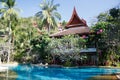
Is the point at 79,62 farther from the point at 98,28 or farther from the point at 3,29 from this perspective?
the point at 3,29

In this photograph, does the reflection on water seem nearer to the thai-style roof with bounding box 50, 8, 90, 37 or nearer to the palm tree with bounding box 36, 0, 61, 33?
the thai-style roof with bounding box 50, 8, 90, 37

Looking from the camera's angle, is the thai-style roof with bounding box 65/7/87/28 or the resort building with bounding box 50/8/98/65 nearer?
the resort building with bounding box 50/8/98/65

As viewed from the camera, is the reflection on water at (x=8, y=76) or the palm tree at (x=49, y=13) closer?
the reflection on water at (x=8, y=76)

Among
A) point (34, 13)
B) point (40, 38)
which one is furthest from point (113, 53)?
point (34, 13)

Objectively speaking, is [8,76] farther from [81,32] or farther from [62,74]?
[81,32]

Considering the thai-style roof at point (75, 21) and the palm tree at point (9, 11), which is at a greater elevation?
the palm tree at point (9, 11)

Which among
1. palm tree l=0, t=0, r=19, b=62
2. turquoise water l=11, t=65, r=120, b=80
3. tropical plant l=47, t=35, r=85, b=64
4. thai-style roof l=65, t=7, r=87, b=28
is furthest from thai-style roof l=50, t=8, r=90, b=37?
turquoise water l=11, t=65, r=120, b=80

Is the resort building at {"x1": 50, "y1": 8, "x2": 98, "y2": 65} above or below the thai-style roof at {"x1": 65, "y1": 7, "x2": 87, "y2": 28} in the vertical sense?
below

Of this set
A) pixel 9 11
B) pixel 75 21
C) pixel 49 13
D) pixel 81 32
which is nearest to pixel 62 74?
pixel 81 32

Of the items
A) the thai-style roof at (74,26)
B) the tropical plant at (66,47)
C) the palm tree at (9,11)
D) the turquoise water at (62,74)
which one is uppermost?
the palm tree at (9,11)

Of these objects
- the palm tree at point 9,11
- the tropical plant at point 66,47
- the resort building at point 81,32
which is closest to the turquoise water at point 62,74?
the tropical plant at point 66,47

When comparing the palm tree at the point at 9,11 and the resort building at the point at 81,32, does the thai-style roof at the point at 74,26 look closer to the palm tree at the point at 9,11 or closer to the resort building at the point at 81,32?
the resort building at the point at 81,32

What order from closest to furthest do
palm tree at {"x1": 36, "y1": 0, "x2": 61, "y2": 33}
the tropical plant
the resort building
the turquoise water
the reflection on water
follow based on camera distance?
the reflection on water → the turquoise water → the tropical plant → the resort building → palm tree at {"x1": 36, "y1": 0, "x2": 61, "y2": 33}

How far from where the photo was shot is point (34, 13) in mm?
40250
